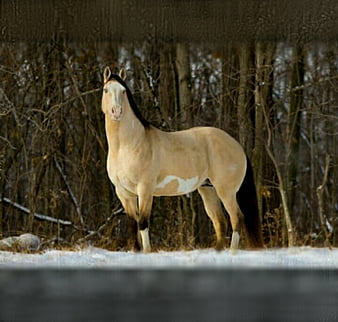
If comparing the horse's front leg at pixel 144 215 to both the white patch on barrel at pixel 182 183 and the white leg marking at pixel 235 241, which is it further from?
the white leg marking at pixel 235 241

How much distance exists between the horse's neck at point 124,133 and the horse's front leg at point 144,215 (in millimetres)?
133

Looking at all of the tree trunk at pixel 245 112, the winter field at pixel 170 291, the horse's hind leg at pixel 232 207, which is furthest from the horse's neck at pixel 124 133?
the tree trunk at pixel 245 112

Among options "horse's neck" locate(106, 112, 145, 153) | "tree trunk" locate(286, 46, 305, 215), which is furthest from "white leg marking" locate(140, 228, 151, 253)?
"tree trunk" locate(286, 46, 305, 215)

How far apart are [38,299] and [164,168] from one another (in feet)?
2.32

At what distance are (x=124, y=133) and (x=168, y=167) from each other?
0.15 meters

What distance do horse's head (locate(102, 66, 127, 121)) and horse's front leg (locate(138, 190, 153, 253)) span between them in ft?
0.68

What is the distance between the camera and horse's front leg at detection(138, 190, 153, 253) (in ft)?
5.48

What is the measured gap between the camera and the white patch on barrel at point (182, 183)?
5.67 feet

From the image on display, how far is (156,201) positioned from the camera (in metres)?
2.77

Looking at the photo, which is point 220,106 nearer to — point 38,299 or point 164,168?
point 164,168

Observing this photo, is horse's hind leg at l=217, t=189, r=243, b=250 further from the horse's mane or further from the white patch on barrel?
the horse's mane

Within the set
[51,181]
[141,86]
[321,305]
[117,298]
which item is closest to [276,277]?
[321,305]

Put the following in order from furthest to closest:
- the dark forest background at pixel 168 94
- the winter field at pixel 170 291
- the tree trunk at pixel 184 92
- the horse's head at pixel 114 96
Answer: the tree trunk at pixel 184 92 → the horse's head at pixel 114 96 → the dark forest background at pixel 168 94 → the winter field at pixel 170 291

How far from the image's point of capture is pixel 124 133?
Result: 66.4 inches
